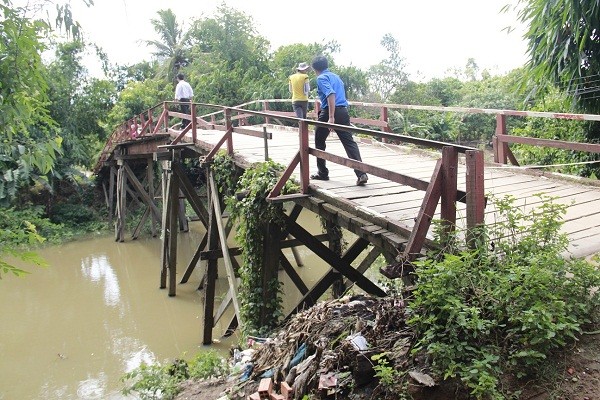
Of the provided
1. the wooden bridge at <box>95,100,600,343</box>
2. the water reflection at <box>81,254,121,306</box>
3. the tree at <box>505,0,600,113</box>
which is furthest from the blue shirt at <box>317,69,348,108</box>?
the water reflection at <box>81,254,121,306</box>

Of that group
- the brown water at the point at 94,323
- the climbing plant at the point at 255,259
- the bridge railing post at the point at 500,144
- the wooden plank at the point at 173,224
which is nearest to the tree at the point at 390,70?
the brown water at the point at 94,323

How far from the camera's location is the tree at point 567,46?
20.5 ft

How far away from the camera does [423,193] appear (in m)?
5.11

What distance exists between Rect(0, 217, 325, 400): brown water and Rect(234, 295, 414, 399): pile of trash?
12.8 feet

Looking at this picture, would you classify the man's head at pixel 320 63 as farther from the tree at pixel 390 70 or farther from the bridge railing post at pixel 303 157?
the tree at pixel 390 70

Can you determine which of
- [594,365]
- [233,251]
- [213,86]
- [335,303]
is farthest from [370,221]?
[213,86]

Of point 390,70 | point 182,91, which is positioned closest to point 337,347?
point 182,91

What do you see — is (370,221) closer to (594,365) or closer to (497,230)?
(497,230)

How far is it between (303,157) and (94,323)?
6347mm

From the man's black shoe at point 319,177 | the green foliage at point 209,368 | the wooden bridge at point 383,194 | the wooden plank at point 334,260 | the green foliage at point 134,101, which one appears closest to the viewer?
the wooden bridge at point 383,194

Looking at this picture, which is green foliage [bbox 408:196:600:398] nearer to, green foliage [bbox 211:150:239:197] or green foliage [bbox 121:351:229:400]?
green foliage [bbox 121:351:229:400]

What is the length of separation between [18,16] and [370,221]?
9.21ft

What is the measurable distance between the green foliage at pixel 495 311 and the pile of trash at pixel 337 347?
0.57 feet

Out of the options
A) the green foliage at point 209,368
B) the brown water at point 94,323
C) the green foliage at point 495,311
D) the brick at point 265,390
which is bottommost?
the brown water at point 94,323
